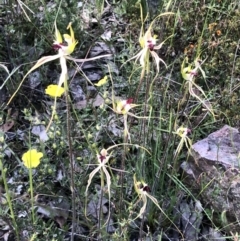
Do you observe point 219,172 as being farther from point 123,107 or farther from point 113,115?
point 123,107

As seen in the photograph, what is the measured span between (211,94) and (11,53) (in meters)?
0.97

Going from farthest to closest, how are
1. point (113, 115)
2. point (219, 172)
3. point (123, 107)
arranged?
point (113, 115)
point (219, 172)
point (123, 107)

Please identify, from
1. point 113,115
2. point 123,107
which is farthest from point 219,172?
point 123,107

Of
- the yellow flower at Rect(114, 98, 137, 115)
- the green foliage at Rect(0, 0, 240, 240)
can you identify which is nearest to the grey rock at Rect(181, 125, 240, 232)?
the green foliage at Rect(0, 0, 240, 240)

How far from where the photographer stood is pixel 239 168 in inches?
77.8

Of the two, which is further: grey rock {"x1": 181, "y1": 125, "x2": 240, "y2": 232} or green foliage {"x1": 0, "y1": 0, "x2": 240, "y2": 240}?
grey rock {"x1": 181, "y1": 125, "x2": 240, "y2": 232}

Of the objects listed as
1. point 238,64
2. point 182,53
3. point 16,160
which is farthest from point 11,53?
point 238,64

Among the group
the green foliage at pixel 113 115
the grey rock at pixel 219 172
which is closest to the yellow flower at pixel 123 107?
the green foliage at pixel 113 115

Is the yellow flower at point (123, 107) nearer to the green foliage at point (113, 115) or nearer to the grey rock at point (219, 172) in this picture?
the green foliage at point (113, 115)

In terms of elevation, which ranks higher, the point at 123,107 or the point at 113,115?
the point at 123,107

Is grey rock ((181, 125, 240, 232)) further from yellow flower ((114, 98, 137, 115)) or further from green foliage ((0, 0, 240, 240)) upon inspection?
yellow flower ((114, 98, 137, 115))

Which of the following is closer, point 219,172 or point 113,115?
point 219,172

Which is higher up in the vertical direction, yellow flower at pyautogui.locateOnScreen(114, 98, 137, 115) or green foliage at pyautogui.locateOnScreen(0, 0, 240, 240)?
yellow flower at pyautogui.locateOnScreen(114, 98, 137, 115)

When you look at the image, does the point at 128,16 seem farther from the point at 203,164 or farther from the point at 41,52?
the point at 203,164
